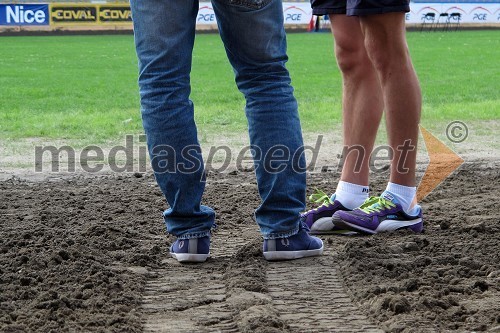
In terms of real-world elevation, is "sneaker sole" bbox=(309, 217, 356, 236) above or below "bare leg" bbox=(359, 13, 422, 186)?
below

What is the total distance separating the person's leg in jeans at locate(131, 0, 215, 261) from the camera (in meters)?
3.45

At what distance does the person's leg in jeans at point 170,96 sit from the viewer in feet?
11.3

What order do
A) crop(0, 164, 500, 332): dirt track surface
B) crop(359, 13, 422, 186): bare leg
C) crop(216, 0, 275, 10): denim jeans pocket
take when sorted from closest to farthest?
crop(0, 164, 500, 332): dirt track surface < crop(216, 0, 275, 10): denim jeans pocket < crop(359, 13, 422, 186): bare leg

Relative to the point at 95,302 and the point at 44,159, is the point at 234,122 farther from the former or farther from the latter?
the point at 95,302

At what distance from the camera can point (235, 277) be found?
11.1 feet

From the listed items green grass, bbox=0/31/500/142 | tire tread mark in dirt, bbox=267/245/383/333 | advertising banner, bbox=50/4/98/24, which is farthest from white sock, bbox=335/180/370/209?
advertising banner, bbox=50/4/98/24

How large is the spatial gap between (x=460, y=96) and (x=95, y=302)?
10.3 metres

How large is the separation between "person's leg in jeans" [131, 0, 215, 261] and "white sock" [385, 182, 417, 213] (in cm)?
119

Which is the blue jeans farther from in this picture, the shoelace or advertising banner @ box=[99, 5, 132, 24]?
advertising banner @ box=[99, 5, 132, 24]

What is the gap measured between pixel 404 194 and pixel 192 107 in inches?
52.7

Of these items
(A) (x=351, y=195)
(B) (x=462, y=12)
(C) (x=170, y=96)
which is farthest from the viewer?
(B) (x=462, y=12)

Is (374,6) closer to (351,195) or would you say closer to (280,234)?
(351,195)

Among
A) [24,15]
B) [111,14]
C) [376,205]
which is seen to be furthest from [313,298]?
[111,14]

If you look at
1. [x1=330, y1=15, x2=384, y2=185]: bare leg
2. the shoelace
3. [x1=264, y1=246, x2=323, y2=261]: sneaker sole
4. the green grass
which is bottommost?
the green grass
